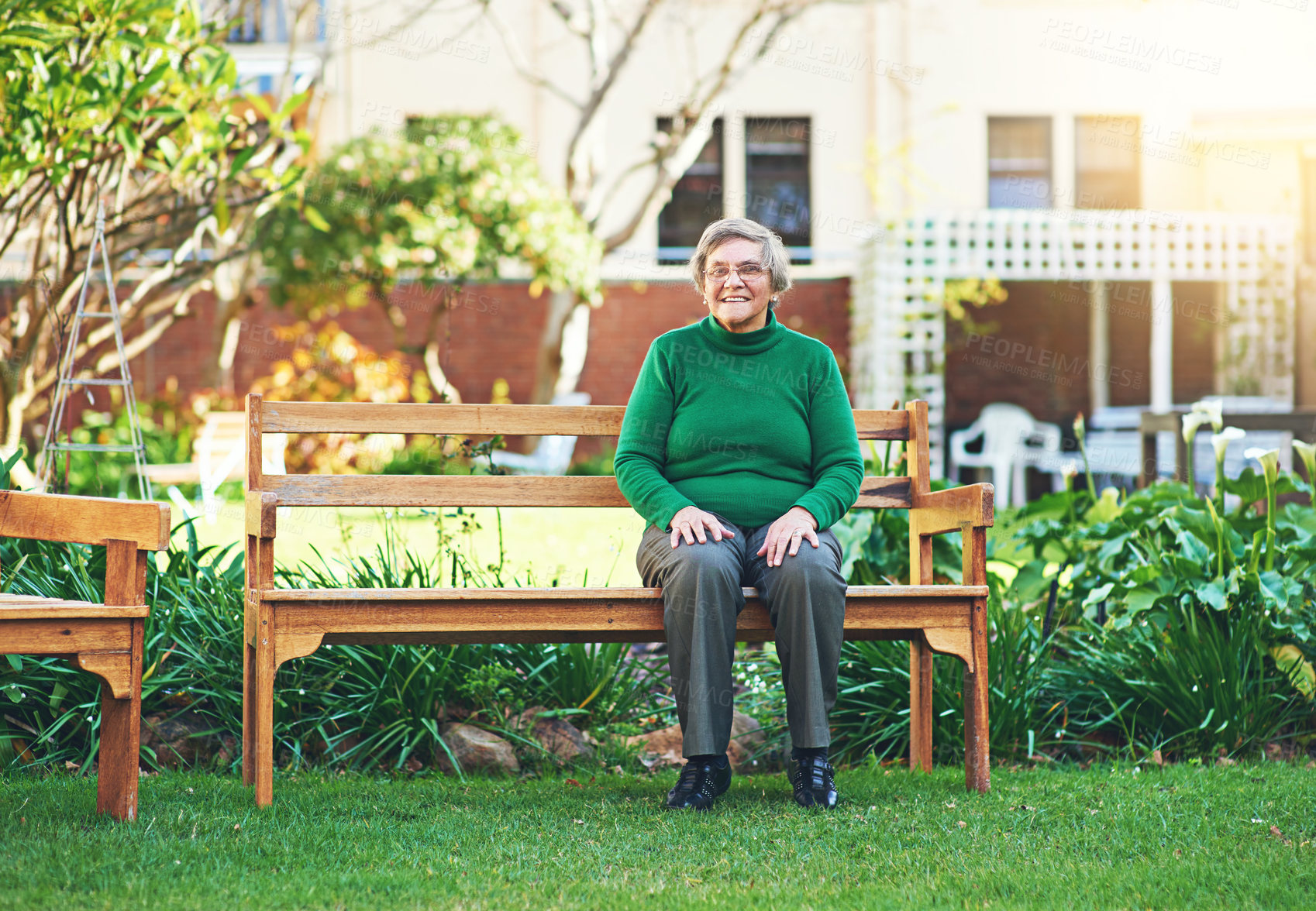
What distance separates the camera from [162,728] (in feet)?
10.5

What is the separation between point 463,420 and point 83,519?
37.7 inches

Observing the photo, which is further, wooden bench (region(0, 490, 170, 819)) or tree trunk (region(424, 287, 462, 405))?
tree trunk (region(424, 287, 462, 405))

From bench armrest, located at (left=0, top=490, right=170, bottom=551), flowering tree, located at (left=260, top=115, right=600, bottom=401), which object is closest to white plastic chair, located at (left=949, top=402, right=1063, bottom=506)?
flowering tree, located at (left=260, top=115, right=600, bottom=401)

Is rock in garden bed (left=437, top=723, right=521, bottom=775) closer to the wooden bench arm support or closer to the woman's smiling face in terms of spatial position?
the wooden bench arm support

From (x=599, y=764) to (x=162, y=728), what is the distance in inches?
45.7

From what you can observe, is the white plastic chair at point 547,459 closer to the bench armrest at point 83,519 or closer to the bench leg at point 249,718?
the bench leg at point 249,718

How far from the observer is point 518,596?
2.72 metres

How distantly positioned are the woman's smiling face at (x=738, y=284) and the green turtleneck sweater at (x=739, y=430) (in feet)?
0.22

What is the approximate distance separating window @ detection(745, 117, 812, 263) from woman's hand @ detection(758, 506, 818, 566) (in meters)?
11.2

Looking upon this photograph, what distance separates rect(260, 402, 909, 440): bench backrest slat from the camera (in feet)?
10.1

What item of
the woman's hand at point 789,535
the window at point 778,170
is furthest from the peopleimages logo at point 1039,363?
the woman's hand at point 789,535

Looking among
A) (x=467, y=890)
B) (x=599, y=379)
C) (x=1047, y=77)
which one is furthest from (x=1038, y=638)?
(x=1047, y=77)

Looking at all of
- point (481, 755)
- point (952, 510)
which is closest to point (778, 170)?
point (952, 510)

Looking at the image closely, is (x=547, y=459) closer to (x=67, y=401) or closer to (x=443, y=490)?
(x=67, y=401)
